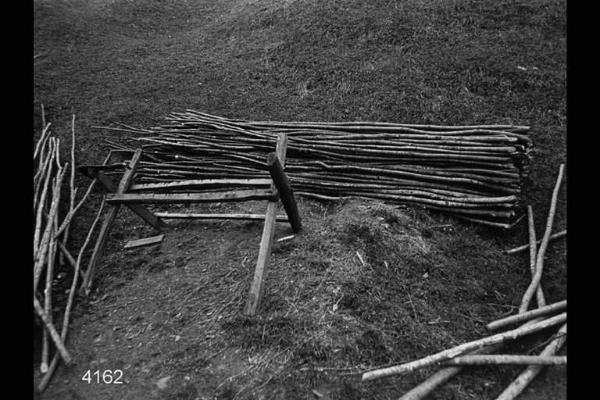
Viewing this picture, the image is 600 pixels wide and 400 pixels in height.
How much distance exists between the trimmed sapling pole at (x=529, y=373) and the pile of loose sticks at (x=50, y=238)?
3.30 m

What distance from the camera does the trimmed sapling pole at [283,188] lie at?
10.5 feet

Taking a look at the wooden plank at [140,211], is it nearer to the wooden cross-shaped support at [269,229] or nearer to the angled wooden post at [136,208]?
the angled wooden post at [136,208]

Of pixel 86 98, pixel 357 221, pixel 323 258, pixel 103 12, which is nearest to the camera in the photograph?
pixel 323 258

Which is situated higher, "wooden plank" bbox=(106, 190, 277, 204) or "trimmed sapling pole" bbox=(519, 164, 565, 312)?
"wooden plank" bbox=(106, 190, 277, 204)

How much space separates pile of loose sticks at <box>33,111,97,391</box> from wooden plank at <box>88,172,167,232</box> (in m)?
0.63

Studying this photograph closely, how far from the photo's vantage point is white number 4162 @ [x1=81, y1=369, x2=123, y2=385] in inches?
119

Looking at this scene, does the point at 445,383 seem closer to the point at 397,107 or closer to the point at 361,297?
the point at 361,297

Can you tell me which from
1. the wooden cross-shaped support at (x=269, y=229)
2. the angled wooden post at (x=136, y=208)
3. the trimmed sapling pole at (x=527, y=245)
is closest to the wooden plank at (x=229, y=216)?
the angled wooden post at (x=136, y=208)

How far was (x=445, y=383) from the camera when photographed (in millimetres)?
2693

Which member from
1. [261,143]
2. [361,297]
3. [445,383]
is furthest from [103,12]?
[445,383]

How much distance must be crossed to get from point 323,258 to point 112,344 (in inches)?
78.8

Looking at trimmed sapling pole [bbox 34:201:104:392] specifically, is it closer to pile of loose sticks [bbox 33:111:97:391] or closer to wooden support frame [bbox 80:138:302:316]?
pile of loose sticks [bbox 33:111:97:391]

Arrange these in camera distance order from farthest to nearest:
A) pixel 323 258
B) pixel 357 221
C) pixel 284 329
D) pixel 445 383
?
1. pixel 357 221
2. pixel 323 258
3. pixel 284 329
4. pixel 445 383

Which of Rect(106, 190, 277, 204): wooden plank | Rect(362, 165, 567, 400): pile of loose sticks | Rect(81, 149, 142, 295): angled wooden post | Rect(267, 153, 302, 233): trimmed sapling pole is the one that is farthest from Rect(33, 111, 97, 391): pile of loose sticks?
Rect(362, 165, 567, 400): pile of loose sticks
